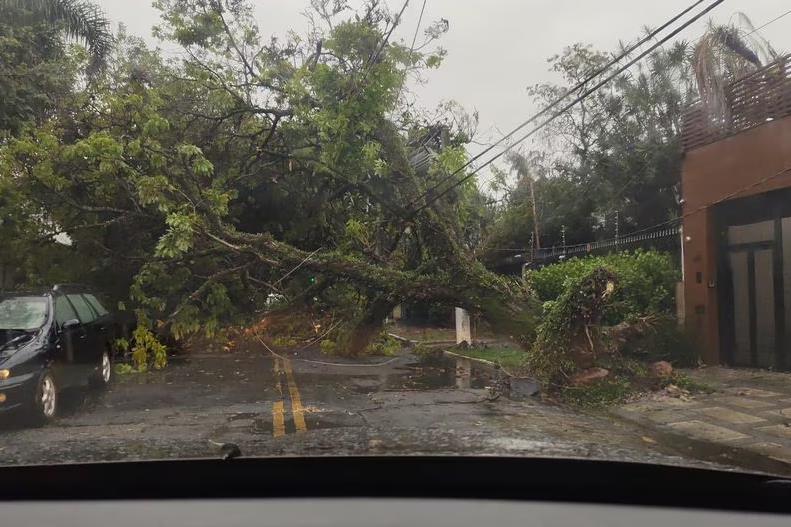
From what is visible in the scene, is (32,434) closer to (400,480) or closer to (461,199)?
(400,480)

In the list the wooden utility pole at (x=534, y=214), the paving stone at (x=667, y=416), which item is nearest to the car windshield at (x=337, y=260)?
the paving stone at (x=667, y=416)

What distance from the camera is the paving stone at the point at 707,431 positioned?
24.3ft

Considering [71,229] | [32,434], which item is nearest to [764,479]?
[32,434]

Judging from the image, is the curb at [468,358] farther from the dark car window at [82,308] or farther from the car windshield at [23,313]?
the car windshield at [23,313]

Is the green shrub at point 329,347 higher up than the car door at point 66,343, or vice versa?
the car door at point 66,343

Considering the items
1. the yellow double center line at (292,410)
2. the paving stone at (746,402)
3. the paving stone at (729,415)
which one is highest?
the yellow double center line at (292,410)

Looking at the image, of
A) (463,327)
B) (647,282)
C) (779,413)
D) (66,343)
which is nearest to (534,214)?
(463,327)

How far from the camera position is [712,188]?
12.6 m

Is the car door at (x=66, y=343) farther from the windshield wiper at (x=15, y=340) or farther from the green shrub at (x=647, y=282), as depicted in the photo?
the green shrub at (x=647, y=282)

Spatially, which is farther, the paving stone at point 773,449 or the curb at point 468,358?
the curb at point 468,358

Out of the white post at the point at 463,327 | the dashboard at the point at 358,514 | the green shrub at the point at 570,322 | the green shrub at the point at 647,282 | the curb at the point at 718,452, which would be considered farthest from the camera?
the white post at the point at 463,327

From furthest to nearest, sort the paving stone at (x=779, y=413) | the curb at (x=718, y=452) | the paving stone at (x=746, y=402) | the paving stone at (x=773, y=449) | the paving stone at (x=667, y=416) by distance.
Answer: the paving stone at (x=746, y=402) → the paving stone at (x=667, y=416) → the paving stone at (x=779, y=413) → the paving stone at (x=773, y=449) → the curb at (x=718, y=452)

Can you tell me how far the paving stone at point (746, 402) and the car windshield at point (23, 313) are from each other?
8.61 meters

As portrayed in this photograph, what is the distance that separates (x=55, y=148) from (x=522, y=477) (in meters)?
12.7
